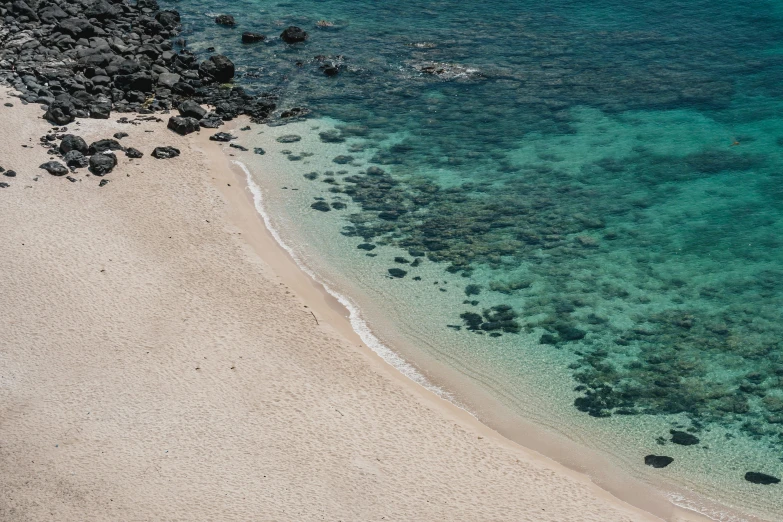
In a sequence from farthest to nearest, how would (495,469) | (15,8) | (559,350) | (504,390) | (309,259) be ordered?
1. (15,8)
2. (309,259)
3. (559,350)
4. (504,390)
5. (495,469)

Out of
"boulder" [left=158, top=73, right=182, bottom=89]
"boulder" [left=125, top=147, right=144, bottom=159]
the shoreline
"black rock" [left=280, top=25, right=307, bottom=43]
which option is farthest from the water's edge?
"black rock" [left=280, top=25, right=307, bottom=43]

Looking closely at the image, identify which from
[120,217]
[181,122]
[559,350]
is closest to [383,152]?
[181,122]

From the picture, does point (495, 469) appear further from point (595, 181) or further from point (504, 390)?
point (595, 181)

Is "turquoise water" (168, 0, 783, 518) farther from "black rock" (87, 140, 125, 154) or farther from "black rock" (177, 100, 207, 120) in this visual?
"black rock" (87, 140, 125, 154)

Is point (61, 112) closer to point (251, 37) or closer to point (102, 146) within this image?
point (102, 146)

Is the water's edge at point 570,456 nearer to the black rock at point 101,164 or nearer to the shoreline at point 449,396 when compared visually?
the shoreline at point 449,396
